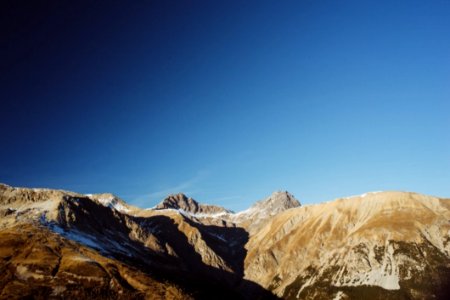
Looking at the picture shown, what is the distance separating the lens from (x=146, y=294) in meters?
178

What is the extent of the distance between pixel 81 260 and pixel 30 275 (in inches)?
1015

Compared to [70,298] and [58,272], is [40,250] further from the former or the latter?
[70,298]

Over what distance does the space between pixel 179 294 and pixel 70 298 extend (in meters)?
52.7

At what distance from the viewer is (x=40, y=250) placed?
194625 millimetres

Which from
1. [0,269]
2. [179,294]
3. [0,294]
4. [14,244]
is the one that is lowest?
[179,294]

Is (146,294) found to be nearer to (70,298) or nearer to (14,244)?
(70,298)

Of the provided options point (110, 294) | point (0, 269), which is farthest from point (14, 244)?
point (110, 294)

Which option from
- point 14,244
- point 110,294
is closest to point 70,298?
point 110,294

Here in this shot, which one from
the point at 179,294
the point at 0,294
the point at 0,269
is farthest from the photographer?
the point at 179,294

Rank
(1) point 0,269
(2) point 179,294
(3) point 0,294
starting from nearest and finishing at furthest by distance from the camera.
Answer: (3) point 0,294 < (1) point 0,269 < (2) point 179,294

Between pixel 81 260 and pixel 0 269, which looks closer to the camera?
pixel 0 269

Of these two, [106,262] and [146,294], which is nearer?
[146,294]

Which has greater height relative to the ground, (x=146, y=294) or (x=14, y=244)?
(x=14, y=244)

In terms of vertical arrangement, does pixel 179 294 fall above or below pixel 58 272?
below
